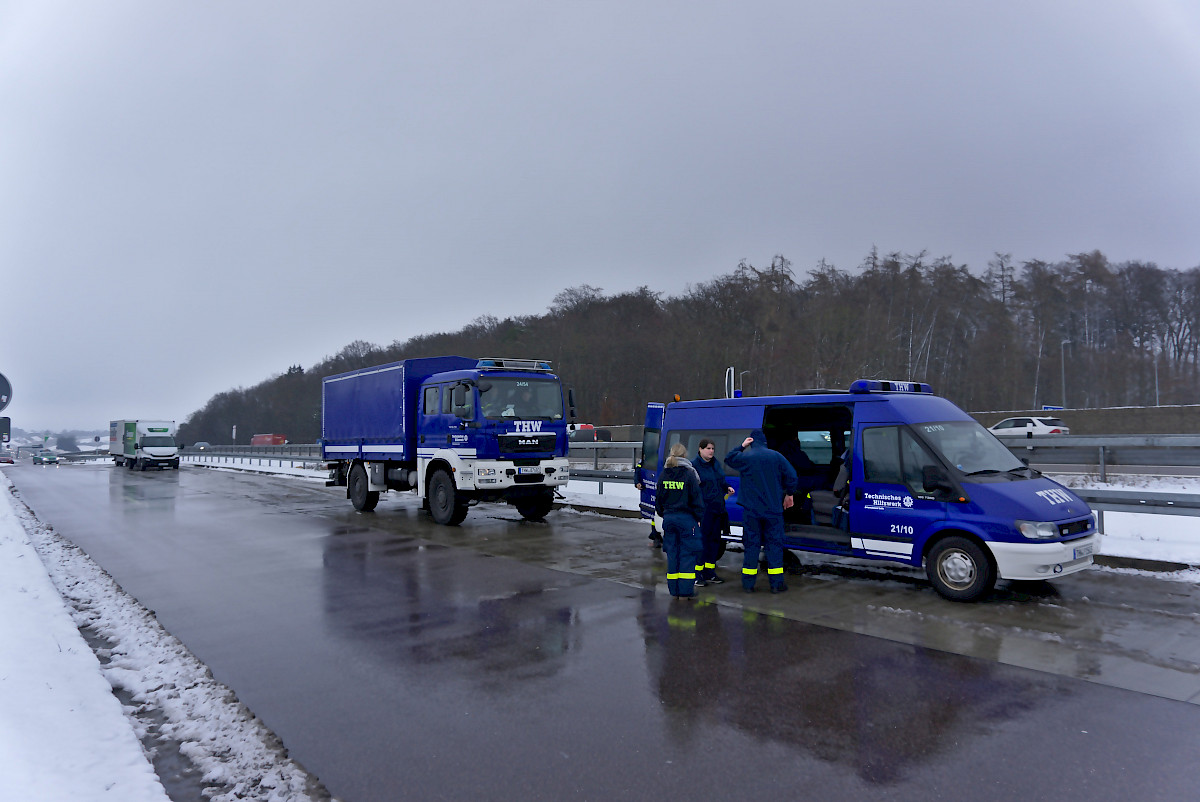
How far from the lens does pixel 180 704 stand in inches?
196

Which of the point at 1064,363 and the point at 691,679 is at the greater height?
the point at 1064,363

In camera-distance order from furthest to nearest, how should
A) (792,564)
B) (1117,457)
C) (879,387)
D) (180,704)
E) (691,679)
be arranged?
1. (1117,457)
2. (792,564)
3. (879,387)
4. (691,679)
5. (180,704)

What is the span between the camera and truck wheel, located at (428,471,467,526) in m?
14.1

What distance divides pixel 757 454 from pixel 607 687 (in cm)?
368

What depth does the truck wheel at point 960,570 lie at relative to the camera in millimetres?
7238

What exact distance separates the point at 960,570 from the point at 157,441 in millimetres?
44198

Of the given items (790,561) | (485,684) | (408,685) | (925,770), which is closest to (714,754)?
(925,770)

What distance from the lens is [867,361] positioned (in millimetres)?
54594

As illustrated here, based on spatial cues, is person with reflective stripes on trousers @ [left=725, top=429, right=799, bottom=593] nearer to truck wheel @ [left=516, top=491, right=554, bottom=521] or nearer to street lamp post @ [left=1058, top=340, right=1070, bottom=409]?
truck wheel @ [left=516, top=491, right=554, bottom=521]

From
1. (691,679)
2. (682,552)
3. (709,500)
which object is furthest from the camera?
(709,500)

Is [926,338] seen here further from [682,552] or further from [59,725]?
[59,725]

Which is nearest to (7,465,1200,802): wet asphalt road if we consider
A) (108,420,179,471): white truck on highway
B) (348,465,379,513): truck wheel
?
(348,465,379,513): truck wheel

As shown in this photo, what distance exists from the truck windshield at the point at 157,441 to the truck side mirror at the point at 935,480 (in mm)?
43365

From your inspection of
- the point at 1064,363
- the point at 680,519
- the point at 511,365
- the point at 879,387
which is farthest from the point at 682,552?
the point at 1064,363
